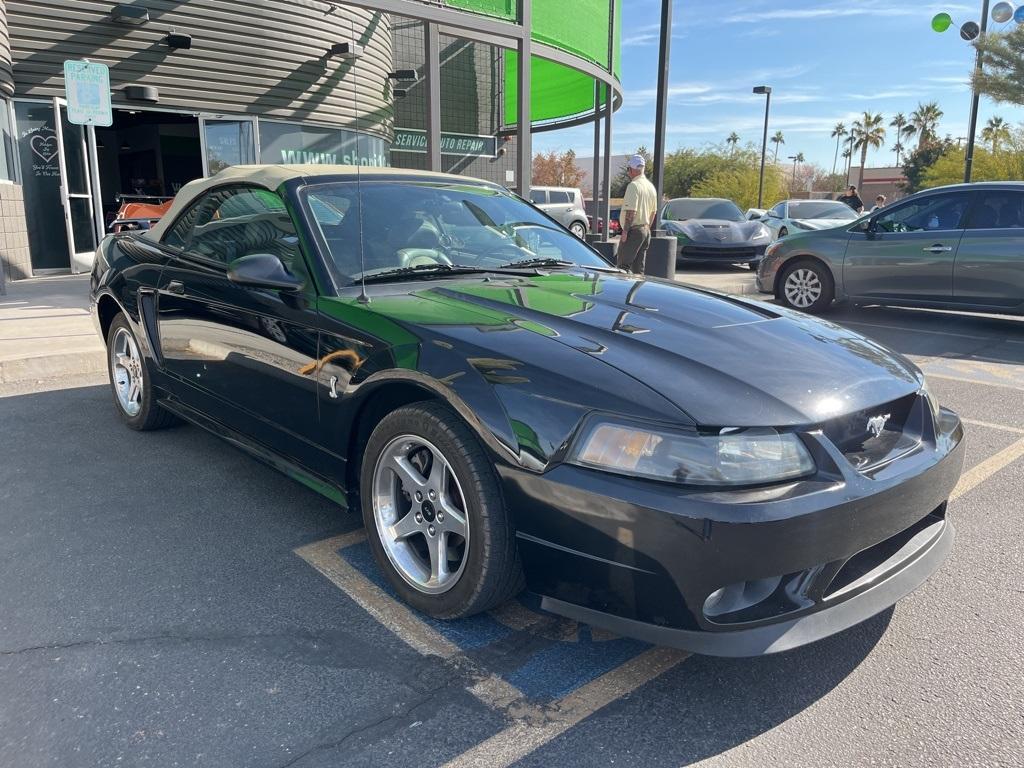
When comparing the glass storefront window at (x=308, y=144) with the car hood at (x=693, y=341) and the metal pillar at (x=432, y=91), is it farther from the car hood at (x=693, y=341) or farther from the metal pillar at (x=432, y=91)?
the car hood at (x=693, y=341)

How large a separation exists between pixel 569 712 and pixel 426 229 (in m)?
2.15

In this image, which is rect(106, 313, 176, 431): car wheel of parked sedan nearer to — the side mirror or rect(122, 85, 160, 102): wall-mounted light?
the side mirror

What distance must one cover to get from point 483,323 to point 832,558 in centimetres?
129

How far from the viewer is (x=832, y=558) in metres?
2.14

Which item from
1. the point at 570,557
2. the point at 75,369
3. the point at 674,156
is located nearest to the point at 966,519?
the point at 570,557

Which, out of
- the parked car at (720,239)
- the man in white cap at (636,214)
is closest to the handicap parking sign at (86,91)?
the man in white cap at (636,214)

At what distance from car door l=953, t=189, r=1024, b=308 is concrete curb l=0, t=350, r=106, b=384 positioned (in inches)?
328

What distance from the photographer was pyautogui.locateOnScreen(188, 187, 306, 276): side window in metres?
3.37

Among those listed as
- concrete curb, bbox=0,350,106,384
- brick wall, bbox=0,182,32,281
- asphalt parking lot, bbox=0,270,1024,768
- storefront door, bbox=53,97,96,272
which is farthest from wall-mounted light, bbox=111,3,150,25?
asphalt parking lot, bbox=0,270,1024,768

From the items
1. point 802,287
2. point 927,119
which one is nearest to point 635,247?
point 802,287

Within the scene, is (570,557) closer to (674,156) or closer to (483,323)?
(483,323)

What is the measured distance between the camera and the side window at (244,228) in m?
3.37

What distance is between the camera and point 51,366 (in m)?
6.11

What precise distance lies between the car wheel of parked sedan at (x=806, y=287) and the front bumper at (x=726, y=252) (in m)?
4.44
